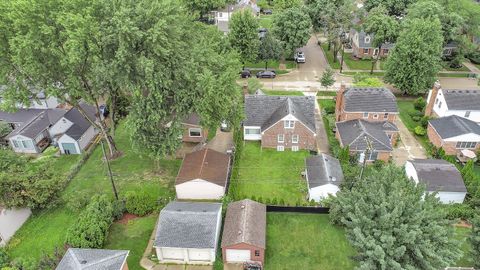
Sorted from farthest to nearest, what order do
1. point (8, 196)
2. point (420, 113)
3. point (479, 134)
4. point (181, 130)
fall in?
point (420, 113), point (479, 134), point (181, 130), point (8, 196)

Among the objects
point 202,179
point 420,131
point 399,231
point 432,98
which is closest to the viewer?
point 399,231

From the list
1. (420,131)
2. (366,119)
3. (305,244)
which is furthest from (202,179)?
(420,131)

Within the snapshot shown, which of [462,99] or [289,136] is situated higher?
[462,99]

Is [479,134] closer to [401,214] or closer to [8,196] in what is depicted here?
[401,214]

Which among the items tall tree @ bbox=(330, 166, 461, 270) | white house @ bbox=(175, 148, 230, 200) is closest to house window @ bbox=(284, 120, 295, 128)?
white house @ bbox=(175, 148, 230, 200)

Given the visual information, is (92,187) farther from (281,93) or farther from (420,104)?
(420,104)

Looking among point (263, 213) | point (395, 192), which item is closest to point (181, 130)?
point (263, 213)

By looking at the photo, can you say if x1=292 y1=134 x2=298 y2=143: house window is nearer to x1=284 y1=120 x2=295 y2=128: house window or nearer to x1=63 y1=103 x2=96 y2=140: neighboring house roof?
x1=284 y1=120 x2=295 y2=128: house window

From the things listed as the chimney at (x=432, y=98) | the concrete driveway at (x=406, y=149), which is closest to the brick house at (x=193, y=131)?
the concrete driveway at (x=406, y=149)
